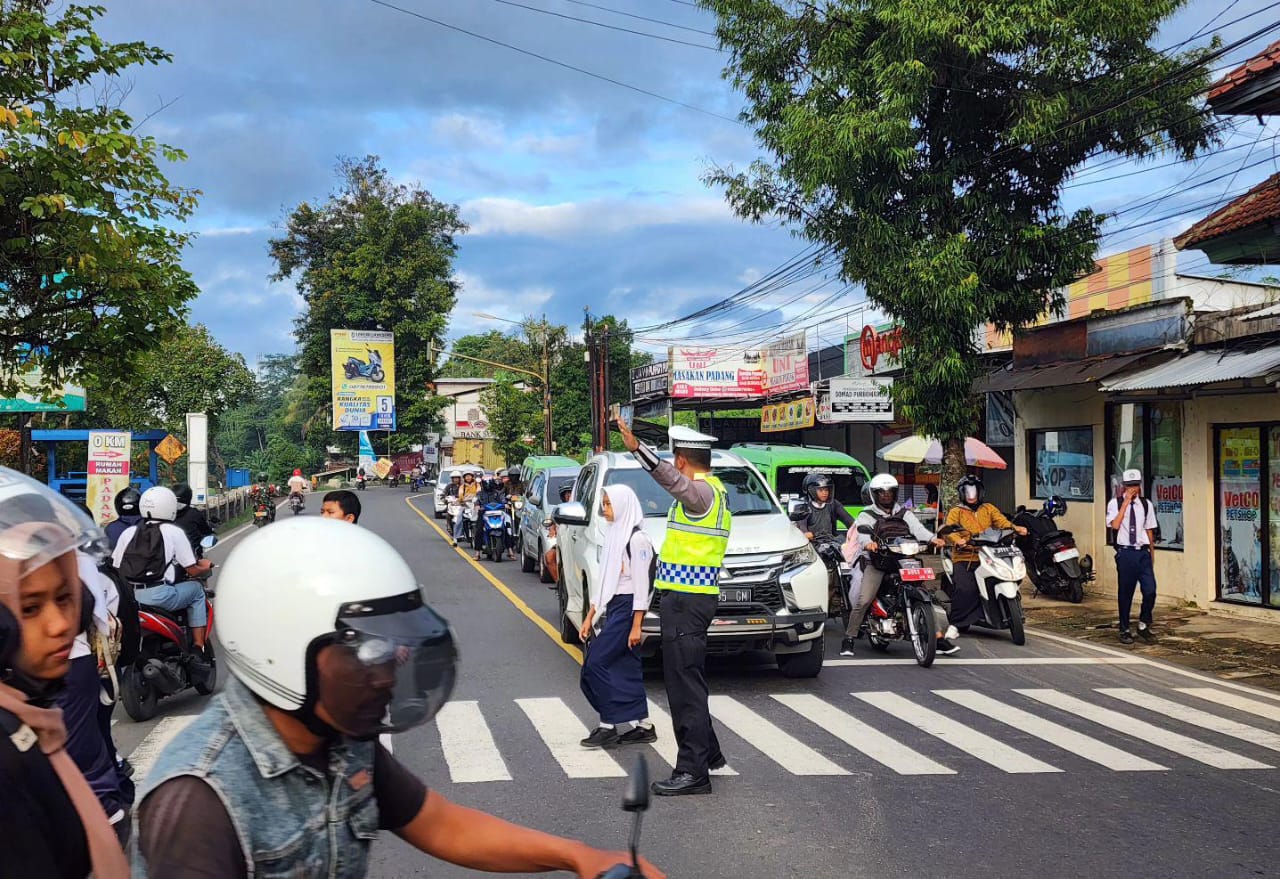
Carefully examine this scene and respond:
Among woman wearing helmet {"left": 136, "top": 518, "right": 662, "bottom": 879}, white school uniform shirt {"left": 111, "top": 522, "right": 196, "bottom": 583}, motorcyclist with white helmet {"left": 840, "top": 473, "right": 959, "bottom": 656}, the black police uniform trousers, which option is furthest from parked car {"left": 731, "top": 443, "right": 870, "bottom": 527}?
woman wearing helmet {"left": 136, "top": 518, "right": 662, "bottom": 879}

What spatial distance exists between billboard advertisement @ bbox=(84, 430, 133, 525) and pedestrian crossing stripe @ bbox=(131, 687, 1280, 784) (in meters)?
16.4

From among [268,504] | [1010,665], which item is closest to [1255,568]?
[1010,665]

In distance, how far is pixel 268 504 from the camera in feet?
98.0

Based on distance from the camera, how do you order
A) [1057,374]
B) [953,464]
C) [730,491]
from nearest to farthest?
[730,491]
[953,464]
[1057,374]

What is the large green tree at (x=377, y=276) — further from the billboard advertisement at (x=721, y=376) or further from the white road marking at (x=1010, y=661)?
the white road marking at (x=1010, y=661)

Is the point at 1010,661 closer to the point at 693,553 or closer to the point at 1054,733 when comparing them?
the point at 1054,733

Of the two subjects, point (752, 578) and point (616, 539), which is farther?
point (752, 578)

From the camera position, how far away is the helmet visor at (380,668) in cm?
204

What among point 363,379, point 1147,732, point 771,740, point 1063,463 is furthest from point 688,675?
point 363,379

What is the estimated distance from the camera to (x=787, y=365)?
34.2 m

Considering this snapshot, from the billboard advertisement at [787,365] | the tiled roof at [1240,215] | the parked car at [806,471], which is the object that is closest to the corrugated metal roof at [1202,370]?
the tiled roof at [1240,215]

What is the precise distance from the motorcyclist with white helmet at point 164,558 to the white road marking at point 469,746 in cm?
208

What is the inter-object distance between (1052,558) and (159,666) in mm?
11516

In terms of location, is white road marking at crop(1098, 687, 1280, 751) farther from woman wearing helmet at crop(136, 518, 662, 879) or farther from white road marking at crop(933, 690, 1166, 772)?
woman wearing helmet at crop(136, 518, 662, 879)
